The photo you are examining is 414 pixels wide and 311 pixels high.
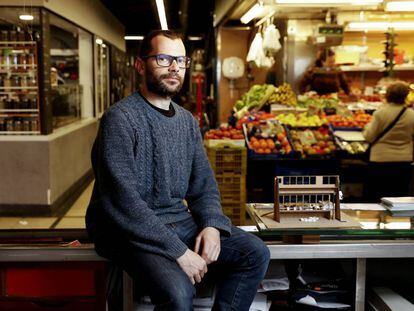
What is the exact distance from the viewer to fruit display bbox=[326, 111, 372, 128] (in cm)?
707

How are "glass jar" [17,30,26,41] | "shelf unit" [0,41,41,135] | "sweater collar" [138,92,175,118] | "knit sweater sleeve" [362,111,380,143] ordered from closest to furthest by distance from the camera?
1. "sweater collar" [138,92,175,118]
2. "knit sweater sleeve" [362,111,380,143]
3. "glass jar" [17,30,26,41]
4. "shelf unit" [0,41,41,135]

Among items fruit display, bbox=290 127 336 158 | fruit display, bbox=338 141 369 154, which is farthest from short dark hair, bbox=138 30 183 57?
fruit display, bbox=338 141 369 154

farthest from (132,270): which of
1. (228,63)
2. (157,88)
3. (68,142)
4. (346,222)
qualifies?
(228,63)

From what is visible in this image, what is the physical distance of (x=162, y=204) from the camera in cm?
240

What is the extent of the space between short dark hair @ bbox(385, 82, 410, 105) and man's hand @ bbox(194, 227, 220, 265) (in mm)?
3958

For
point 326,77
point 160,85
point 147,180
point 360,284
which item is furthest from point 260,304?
point 326,77

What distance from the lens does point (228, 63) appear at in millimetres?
11398

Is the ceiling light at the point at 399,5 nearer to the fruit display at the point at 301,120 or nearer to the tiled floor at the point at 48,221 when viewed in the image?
the fruit display at the point at 301,120

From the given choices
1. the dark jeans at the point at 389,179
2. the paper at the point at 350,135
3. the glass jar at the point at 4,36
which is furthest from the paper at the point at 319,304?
the glass jar at the point at 4,36

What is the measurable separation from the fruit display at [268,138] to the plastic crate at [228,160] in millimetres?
384

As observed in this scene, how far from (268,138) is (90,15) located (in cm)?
515

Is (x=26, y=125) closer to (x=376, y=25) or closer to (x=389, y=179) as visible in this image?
(x=389, y=179)

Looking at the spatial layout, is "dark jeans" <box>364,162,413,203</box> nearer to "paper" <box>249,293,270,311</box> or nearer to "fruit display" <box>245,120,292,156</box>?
"fruit display" <box>245,120,292,156</box>

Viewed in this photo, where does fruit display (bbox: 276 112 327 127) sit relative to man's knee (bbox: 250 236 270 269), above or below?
above
